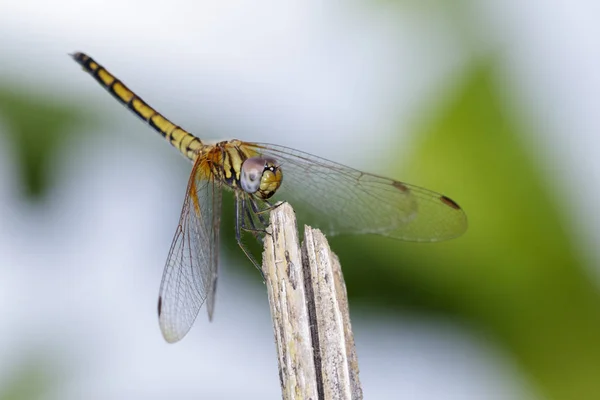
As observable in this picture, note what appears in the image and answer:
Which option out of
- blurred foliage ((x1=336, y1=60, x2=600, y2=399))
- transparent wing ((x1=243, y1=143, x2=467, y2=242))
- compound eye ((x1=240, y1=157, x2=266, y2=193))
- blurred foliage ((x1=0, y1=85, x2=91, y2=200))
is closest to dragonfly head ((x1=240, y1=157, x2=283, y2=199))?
compound eye ((x1=240, y1=157, x2=266, y2=193))

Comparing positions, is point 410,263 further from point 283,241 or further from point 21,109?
point 21,109

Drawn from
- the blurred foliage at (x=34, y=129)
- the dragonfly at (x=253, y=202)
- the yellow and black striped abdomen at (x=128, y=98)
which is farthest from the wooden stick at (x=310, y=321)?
the blurred foliage at (x=34, y=129)

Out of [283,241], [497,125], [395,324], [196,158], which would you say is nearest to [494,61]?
[497,125]

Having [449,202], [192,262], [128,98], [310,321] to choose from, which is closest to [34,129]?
[128,98]

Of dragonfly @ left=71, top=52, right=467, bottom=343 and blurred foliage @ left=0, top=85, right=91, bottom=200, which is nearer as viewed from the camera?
dragonfly @ left=71, top=52, right=467, bottom=343

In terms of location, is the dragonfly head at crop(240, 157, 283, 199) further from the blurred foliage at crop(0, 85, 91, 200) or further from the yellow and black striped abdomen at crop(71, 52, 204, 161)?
the blurred foliage at crop(0, 85, 91, 200)
